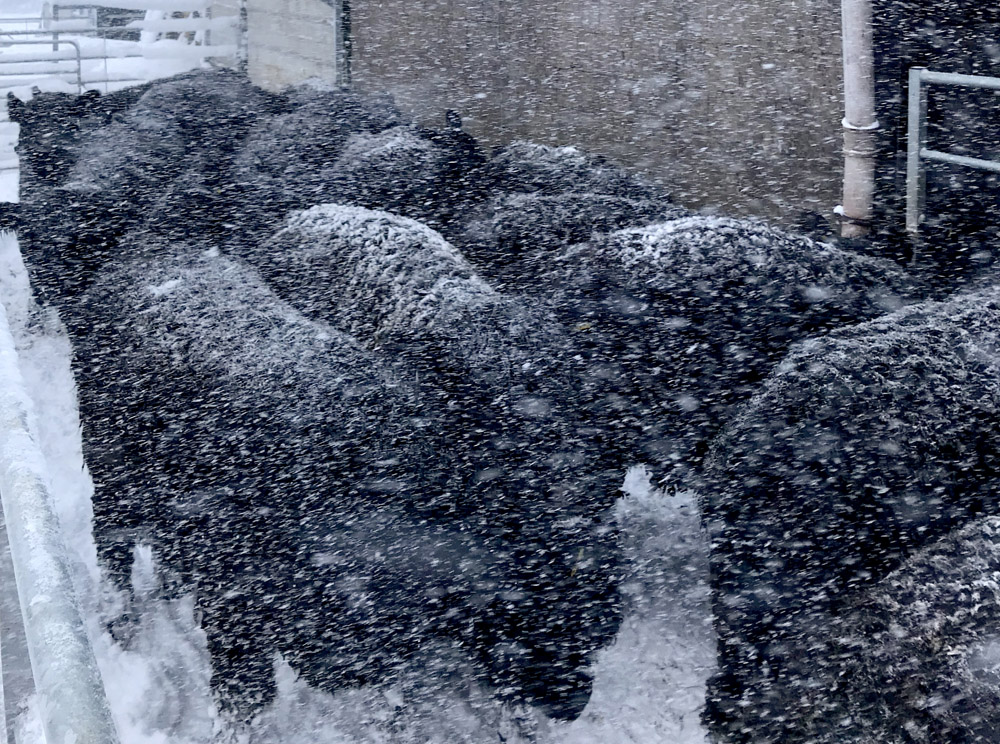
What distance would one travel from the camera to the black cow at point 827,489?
1.53 metres

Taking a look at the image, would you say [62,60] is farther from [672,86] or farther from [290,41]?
[672,86]

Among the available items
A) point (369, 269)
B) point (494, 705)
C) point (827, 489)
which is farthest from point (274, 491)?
point (827, 489)

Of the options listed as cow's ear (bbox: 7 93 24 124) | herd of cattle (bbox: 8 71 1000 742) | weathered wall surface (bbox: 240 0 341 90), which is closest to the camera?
herd of cattle (bbox: 8 71 1000 742)

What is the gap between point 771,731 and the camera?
146 cm

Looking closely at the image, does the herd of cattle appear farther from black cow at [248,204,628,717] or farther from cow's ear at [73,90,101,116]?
cow's ear at [73,90,101,116]

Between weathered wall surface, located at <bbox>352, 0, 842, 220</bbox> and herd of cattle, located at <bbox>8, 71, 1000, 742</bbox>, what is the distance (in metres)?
0.70

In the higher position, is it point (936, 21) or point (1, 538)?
point (936, 21)

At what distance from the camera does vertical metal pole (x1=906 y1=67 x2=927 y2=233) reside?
8.38ft

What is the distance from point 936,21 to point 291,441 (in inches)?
86.6

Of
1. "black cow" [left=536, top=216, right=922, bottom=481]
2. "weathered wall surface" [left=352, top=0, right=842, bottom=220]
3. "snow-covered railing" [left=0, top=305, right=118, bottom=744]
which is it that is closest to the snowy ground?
"black cow" [left=536, top=216, right=922, bottom=481]

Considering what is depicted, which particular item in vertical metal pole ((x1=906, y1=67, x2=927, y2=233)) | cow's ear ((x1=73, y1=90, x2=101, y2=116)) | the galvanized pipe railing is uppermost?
the galvanized pipe railing

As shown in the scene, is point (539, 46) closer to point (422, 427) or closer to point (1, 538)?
point (422, 427)

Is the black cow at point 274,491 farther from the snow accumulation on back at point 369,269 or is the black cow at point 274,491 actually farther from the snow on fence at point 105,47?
the snow on fence at point 105,47

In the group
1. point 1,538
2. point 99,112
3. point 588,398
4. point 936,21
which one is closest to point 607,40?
point 936,21
